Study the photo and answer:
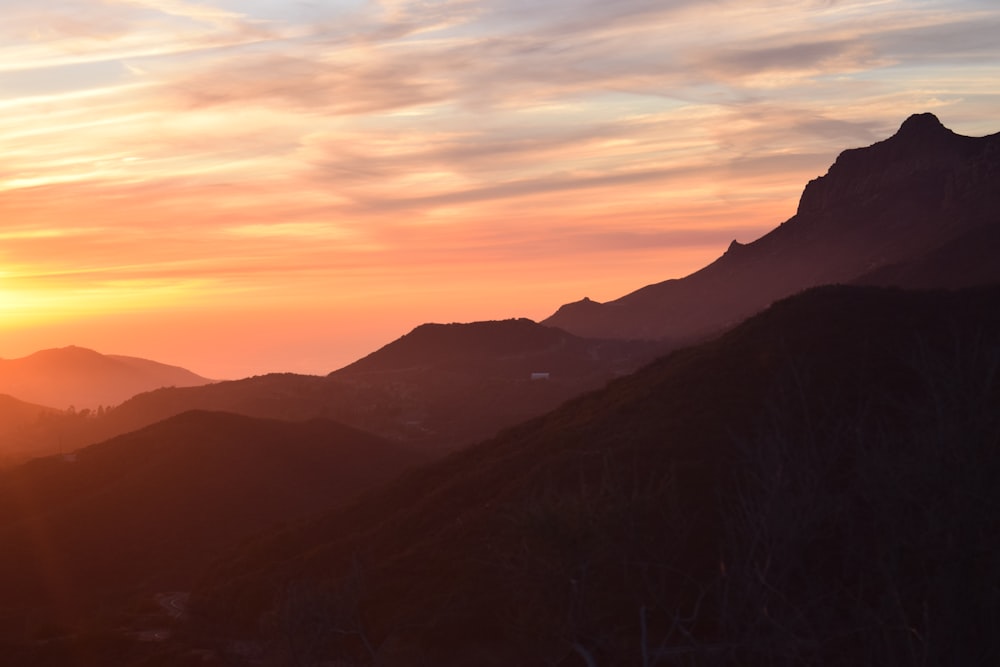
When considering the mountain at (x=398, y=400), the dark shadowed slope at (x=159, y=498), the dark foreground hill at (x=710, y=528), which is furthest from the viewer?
the mountain at (x=398, y=400)

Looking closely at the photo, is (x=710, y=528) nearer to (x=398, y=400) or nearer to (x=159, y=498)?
(x=159, y=498)

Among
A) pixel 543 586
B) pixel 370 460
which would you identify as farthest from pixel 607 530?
pixel 370 460

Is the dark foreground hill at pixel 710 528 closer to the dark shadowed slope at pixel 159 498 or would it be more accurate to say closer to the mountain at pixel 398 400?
the dark shadowed slope at pixel 159 498

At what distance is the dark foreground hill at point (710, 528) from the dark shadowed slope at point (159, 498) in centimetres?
1217

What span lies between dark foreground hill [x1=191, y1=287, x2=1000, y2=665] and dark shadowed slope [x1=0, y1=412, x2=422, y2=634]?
12174 millimetres

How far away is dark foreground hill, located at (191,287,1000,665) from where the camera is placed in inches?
854

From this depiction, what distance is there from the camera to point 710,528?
4056 cm

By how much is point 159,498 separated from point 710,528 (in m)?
63.0

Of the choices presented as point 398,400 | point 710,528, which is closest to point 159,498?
point 710,528

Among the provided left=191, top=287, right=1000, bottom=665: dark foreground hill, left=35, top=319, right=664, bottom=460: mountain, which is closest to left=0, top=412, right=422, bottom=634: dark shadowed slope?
left=191, top=287, right=1000, bottom=665: dark foreground hill

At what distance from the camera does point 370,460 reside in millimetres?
103250

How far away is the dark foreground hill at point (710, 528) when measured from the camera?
21.7 meters

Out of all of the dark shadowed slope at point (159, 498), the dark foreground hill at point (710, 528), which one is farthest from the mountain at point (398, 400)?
the dark foreground hill at point (710, 528)

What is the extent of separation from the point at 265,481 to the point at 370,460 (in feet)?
46.9
